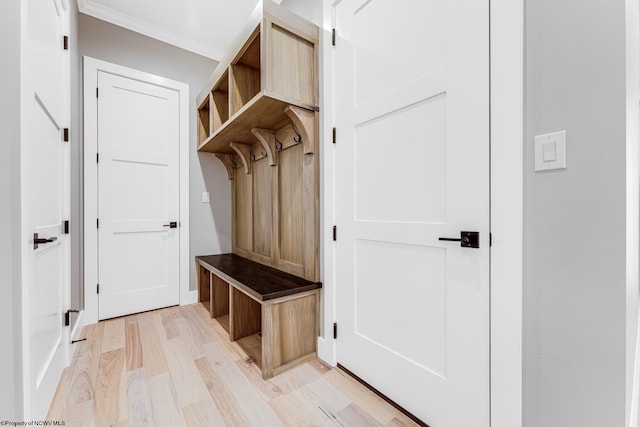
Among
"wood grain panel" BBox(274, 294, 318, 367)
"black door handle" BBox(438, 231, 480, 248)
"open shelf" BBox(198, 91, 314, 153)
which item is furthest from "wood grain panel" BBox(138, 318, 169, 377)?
"black door handle" BBox(438, 231, 480, 248)

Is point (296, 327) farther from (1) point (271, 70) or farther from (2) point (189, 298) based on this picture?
(2) point (189, 298)

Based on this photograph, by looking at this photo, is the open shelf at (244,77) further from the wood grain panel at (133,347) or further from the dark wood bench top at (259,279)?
the wood grain panel at (133,347)

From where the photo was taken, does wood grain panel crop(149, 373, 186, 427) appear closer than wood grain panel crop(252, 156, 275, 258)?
Yes

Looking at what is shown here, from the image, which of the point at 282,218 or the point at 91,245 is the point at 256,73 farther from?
the point at 91,245

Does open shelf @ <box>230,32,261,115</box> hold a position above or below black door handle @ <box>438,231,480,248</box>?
above

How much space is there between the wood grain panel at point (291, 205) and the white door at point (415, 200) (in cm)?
41

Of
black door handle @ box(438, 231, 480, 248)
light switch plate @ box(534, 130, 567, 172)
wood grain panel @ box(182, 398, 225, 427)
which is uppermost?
light switch plate @ box(534, 130, 567, 172)

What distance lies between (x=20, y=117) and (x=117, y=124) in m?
1.86

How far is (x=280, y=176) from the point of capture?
2205 mm

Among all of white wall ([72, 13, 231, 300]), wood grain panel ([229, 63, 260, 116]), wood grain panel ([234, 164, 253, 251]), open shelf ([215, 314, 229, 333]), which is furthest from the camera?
wood grain panel ([234, 164, 253, 251])

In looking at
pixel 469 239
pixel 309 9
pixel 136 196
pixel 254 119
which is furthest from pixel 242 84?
pixel 469 239

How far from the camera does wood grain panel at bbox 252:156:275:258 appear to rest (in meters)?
2.39

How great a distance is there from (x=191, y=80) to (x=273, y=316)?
2.72 metres

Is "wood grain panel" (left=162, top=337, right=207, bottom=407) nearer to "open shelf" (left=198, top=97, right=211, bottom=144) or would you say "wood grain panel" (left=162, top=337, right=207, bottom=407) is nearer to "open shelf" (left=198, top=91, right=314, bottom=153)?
"open shelf" (left=198, top=91, right=314, bottom=153)
